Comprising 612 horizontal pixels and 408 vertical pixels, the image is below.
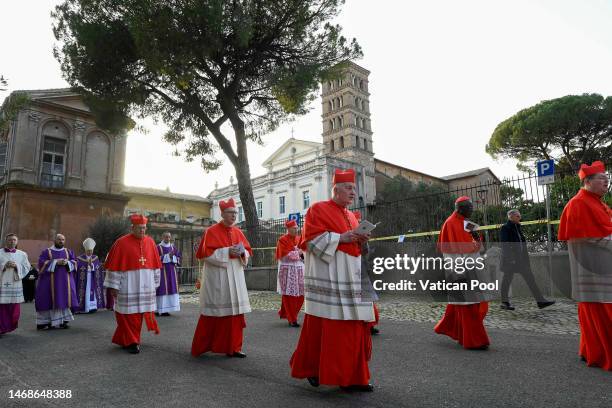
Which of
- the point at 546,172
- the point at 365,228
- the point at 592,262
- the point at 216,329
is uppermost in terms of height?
the point at 546,172

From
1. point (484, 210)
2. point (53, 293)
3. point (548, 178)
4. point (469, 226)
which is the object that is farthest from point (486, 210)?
point (53, 293)

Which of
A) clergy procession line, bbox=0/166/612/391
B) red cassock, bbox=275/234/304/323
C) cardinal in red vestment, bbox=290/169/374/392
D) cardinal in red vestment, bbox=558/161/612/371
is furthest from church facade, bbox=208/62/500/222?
cardinal in red vestment, bbox=290/169/374/392

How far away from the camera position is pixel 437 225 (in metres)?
11.7

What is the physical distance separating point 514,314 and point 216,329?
5566 mm

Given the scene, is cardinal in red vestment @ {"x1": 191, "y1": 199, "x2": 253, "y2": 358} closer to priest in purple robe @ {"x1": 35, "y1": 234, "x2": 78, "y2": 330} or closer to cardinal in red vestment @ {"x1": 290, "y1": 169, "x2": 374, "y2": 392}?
cardinal in red vestment @ {"x1": 290, "y1": 169, "x2": 374, "y2": 392}

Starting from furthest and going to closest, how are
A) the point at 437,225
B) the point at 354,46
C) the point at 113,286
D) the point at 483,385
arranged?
1. the point at 354,46
2. the point at 437,225
3. the point at 113,286
4. the point at 483,385

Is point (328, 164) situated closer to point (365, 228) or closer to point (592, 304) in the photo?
point (592, 304)

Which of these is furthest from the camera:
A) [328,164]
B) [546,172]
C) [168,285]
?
[328,164]

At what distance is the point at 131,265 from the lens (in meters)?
6.24

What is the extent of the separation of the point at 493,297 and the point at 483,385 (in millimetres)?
6676

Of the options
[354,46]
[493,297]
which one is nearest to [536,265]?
[493,297]

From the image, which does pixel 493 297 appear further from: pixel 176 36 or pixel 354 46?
pixel 176 36

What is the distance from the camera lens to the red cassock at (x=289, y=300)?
793 cm

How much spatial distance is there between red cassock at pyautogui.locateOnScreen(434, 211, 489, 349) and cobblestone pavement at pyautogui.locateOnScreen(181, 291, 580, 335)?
5.00ft
